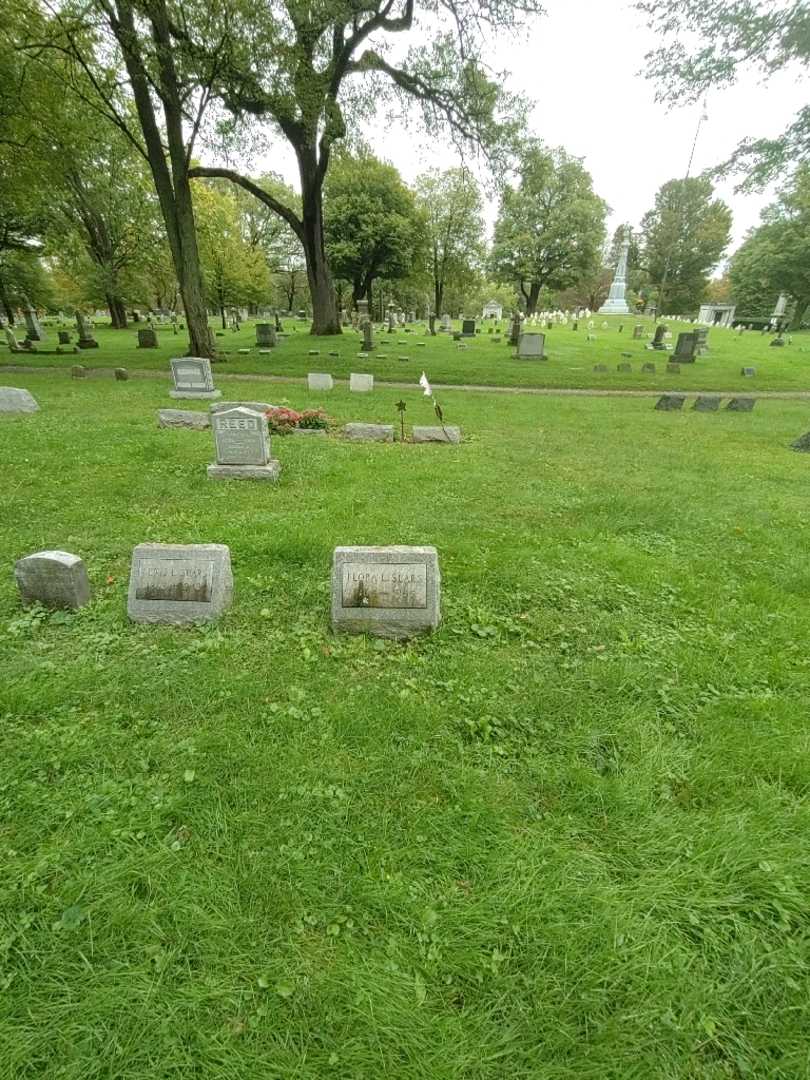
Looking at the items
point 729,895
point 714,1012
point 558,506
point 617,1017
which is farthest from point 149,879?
point 558,506

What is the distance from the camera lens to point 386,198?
31844 mm

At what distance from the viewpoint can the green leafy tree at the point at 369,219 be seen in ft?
101

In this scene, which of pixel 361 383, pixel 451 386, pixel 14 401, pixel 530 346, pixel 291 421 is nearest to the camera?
pixel 291 421

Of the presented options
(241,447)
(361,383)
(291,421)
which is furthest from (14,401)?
(361,383)

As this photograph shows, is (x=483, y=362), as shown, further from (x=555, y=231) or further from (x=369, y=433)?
(x=555, y=231)

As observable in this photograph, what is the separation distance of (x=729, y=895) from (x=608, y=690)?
120 cm

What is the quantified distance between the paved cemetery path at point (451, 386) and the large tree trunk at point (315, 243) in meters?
8.78

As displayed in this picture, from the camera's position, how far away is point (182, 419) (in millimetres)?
9320

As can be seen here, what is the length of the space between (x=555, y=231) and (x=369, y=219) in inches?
561

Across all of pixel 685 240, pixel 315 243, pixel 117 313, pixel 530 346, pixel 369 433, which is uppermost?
pixel 685 240

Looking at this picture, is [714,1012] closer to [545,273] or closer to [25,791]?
[25,791]

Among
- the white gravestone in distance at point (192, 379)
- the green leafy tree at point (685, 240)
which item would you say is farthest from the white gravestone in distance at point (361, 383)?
the green leafy tree at point (685, 240)

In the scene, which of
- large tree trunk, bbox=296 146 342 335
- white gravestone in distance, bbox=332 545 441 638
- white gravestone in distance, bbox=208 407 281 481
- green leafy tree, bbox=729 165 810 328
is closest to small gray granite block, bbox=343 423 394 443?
white gravestone in distance, bbox=208 407 281 481

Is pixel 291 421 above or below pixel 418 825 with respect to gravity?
above
